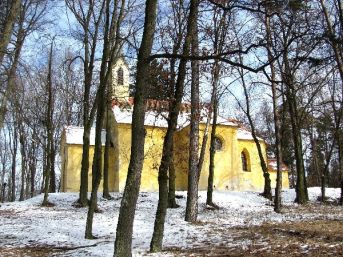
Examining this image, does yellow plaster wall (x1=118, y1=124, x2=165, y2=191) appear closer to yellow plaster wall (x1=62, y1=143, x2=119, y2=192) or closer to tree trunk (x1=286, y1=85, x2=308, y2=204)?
yellow plaster wall (x1=62, y1=143, x2=119, y2=192)

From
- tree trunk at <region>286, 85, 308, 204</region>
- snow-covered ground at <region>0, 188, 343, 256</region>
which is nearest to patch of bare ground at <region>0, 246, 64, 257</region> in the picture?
snow-covered ground at <region>0, 188, 343, 256</region>

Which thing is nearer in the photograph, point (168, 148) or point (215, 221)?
point (168, 148)

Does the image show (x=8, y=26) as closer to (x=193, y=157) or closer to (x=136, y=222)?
(x=193, y=157)

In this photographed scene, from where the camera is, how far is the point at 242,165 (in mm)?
38188

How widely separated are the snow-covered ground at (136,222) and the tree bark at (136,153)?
1.82m

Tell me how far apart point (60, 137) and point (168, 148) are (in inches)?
1224

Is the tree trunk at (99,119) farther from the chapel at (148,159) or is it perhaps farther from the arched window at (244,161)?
the arched window at (244,161)

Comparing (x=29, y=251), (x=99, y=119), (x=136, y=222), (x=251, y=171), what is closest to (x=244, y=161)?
(x=251, y=171)

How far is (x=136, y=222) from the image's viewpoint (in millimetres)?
16688

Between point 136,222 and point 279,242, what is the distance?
290 inches

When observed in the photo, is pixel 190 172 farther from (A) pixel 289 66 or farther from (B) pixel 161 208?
(A) pixel 289 66

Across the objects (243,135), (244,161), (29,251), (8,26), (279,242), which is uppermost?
(8,26)

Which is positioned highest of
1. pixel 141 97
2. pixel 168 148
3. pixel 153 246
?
pixel 141 97

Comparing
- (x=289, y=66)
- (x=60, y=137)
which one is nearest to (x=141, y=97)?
(x=289, y=66)
